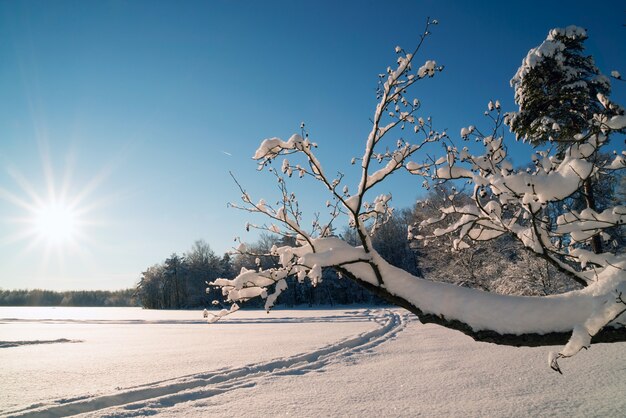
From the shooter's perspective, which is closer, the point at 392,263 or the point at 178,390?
the point at 178,390

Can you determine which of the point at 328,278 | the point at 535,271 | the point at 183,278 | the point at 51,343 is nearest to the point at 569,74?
the point at 535,271

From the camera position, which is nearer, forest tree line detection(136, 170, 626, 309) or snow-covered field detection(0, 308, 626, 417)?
snow-covered field detection(0, 308, 626, 417)

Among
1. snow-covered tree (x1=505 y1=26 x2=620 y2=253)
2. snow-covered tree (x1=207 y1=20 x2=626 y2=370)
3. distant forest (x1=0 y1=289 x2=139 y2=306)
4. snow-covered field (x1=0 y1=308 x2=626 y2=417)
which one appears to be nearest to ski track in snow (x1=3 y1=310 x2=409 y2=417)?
snow-covered field (x1=0 y1=308 x2=626 y2=417)

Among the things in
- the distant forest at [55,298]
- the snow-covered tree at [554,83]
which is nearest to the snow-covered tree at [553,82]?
the snow-covered tree at [554,83]

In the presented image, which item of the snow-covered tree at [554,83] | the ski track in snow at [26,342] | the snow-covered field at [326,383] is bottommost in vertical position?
the snow-covered field at [326,383]

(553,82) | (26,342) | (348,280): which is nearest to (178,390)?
(553,82)

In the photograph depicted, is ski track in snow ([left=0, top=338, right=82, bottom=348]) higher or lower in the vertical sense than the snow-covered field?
higher

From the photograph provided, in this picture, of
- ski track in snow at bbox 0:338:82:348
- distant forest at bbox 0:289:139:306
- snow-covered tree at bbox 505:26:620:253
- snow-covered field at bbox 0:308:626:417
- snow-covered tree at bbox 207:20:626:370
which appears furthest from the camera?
distant forest at bbox 0:289:139:306

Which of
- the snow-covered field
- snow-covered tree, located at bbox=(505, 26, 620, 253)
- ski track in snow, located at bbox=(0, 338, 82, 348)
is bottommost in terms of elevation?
the snow-covered field

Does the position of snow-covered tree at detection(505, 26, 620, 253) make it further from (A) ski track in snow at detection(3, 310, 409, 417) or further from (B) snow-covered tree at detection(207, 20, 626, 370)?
(A) ski track in snow at detection(3, 310, 409, 417)

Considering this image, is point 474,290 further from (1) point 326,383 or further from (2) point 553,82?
(2) point 553,82

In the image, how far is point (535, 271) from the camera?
1925 centimetres

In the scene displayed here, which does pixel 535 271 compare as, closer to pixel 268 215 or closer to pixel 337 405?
pixel 337 405

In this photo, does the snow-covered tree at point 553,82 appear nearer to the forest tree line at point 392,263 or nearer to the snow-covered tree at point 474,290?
the snow-covered tree at point 474,290
